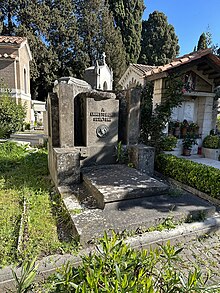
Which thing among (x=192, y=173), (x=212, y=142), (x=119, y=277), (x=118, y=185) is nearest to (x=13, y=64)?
(x=212, y=142)

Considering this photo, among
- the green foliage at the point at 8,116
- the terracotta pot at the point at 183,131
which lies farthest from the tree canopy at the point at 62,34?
the terracotta pot at the point at 183,131

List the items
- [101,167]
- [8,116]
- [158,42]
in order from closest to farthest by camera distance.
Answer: [101,167] < [8,116] < [158,42]

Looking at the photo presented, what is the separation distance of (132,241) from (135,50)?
3058cm

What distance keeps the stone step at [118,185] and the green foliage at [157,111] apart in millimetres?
2298

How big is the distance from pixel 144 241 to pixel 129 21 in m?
32.0

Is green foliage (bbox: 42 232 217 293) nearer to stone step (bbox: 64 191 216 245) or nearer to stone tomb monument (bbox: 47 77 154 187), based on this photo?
stone step (bbox: 64 191 216 245)

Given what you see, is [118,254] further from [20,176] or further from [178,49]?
[178,49]

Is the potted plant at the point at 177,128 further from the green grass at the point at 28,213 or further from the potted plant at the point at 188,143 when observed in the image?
the green grass at the point at 28,213

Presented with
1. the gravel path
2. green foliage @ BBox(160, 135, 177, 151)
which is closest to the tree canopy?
green foliage @ BBox(160, 135, 177, 151)

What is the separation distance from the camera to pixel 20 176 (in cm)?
516

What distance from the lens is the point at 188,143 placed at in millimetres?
7727

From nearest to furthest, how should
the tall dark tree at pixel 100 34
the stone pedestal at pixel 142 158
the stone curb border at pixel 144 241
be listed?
1. the stone curb border at pixel 144 241
2. the stone pedestal at pixel 142 158
3. the tall dark tree at pixel 100 34

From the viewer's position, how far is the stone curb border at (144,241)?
204 centimetres

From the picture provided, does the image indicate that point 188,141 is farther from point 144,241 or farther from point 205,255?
point 144,241
